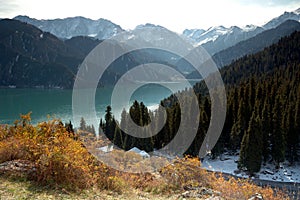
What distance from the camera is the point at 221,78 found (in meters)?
119

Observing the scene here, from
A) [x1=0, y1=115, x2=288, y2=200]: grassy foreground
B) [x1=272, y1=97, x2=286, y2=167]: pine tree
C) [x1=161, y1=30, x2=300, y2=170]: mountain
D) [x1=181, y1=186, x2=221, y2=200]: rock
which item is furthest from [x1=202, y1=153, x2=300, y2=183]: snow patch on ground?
[x1=181, y1=186, x2=221, y2=200]: rock

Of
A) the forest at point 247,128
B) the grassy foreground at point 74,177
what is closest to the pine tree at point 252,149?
the forest at point 247,128

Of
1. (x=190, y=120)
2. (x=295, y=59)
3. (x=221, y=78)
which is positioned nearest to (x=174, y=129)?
(x=190, y=120)

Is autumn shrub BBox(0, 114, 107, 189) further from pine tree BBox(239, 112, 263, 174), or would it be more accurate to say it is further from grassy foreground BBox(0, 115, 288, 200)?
pine tree BBox(239, 112, 263, 174)

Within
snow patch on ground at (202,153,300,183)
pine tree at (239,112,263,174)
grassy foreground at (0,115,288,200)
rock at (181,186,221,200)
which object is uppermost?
grassy foreground at (0,115,288,200)

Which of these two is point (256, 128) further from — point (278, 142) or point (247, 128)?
point (247, 128)

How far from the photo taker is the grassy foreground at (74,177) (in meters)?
9.26

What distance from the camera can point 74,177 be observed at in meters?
9.90

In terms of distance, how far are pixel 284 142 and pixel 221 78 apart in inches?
3288

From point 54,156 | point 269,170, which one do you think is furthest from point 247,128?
point 54,156

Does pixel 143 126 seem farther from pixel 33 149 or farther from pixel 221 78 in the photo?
pixel 221 78

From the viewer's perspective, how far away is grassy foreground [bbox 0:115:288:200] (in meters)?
9.26

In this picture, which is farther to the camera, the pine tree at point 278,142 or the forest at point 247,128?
the pine tree at point 278,142

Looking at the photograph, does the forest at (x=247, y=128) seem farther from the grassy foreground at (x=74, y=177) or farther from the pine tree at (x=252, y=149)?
the grassy foreground at (x=74, y=177)
